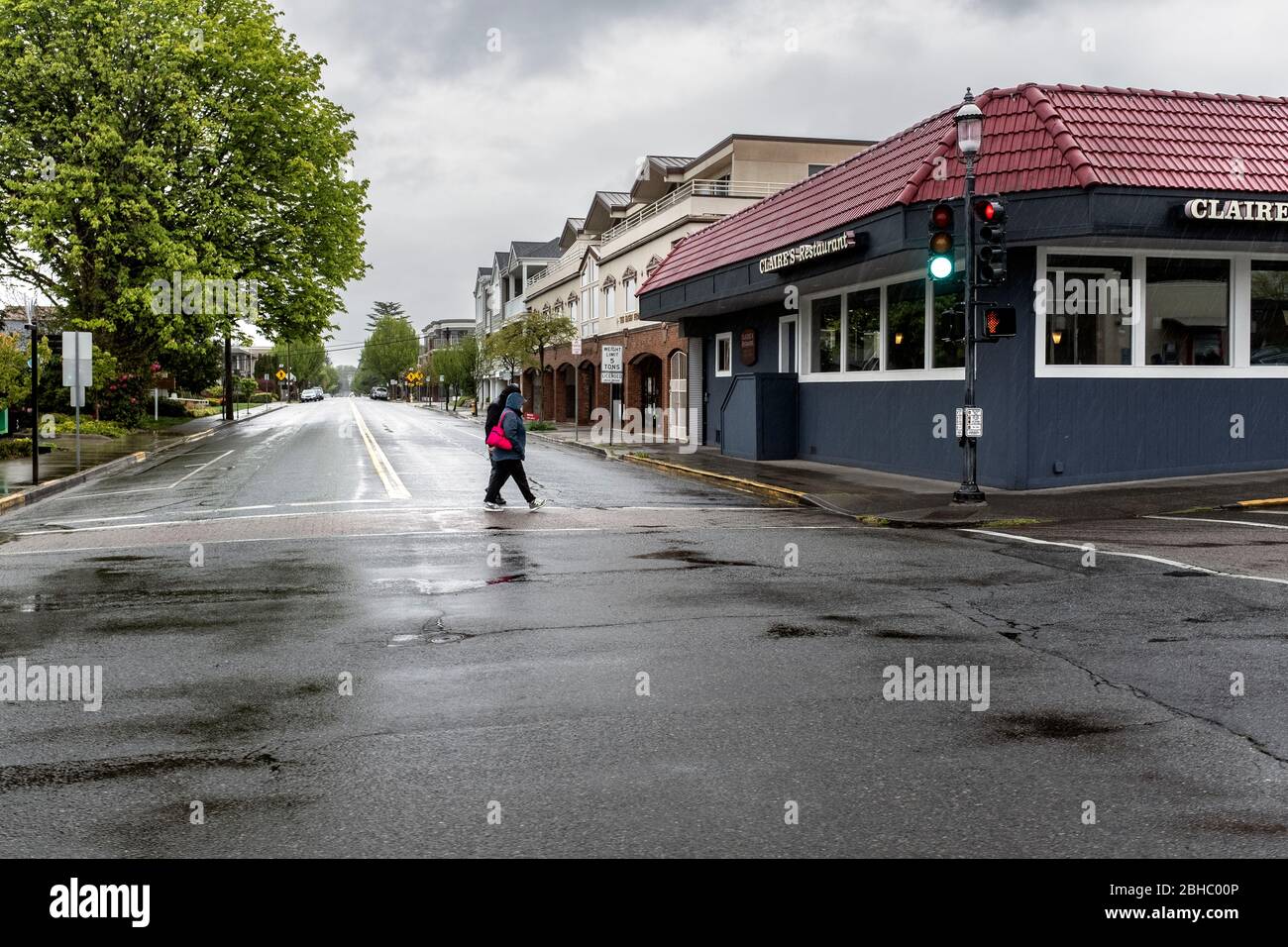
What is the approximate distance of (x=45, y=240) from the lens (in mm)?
34625

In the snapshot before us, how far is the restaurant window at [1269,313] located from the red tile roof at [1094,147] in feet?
5.90

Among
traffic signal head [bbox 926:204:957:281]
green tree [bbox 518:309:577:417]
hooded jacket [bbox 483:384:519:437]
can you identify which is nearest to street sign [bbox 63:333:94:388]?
hooded jacket [bbox 483:384:519:437]

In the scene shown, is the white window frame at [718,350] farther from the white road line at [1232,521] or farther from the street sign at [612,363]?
the white road line at [1232,521]

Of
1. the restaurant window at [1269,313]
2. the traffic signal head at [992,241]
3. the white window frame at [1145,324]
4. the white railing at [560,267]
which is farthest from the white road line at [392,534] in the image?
the white railing at [560,267]

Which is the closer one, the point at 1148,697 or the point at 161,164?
the point at 1148,697

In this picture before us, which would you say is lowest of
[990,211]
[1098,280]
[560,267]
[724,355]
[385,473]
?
[385,473]

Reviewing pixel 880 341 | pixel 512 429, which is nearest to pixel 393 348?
pixel 880 341

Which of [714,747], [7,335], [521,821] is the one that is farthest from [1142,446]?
[7,335]

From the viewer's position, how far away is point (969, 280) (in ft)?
51.1

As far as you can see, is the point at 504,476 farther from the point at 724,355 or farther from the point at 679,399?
the point at 679,399

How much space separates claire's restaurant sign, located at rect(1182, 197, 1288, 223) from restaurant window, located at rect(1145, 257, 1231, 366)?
1.50 meters

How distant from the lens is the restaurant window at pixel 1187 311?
18.1 meters

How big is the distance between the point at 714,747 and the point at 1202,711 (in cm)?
250

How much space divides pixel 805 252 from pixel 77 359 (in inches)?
558
